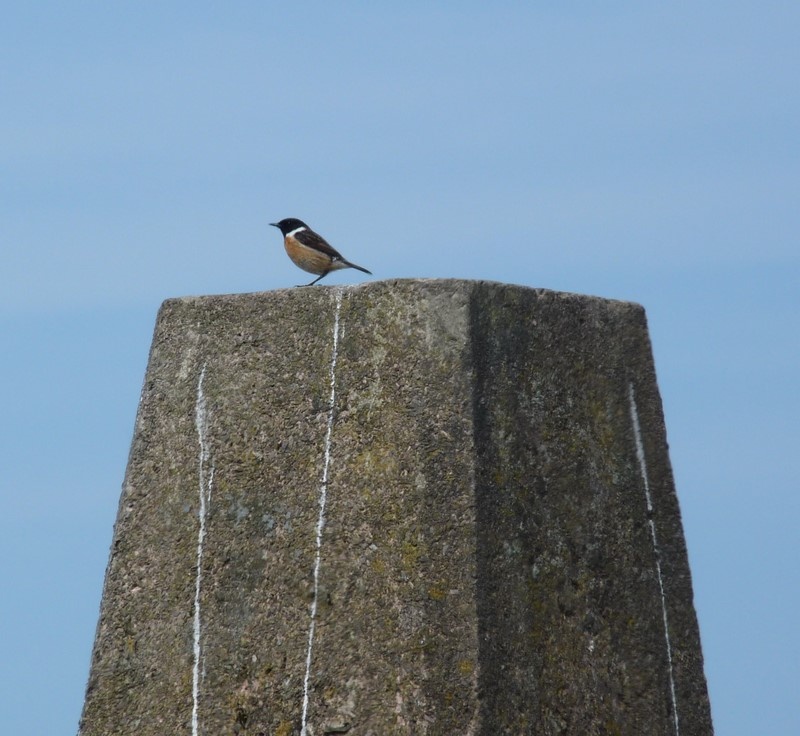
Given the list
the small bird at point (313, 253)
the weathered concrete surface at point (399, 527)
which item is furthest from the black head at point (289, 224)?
the weathered concrete surface at point (399, 527)

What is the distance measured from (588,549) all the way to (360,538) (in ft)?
2.86

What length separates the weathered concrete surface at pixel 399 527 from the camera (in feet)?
16.3

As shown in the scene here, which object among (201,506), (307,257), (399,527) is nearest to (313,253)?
(307,257)

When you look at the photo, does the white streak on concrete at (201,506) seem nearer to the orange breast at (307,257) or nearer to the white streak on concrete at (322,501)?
the white streak on concrete at (322,501)

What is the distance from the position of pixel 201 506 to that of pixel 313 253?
2.07 metres

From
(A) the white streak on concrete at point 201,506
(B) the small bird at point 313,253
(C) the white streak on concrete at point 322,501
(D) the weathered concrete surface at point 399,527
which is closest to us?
(D) the weathered concrete surface at point 399,527

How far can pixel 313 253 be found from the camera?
7.25 metres

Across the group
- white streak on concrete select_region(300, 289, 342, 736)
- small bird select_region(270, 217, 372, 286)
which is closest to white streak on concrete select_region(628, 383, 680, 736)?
white streak on concrete select_region(300, 289, 342, 736)

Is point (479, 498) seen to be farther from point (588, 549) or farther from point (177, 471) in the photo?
point (177, 471)

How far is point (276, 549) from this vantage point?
5281 mm

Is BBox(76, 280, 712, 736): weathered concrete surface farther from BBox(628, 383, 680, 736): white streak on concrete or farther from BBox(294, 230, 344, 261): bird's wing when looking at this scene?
BBox(294, 230, 344, 261): bird's wing

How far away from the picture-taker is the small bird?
7258 mm

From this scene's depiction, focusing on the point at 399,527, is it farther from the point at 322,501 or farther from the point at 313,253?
the point at 313,253

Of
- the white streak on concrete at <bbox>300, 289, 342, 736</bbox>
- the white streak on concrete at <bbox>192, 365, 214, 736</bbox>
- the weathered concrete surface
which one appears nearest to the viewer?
the weathered concrete surface
